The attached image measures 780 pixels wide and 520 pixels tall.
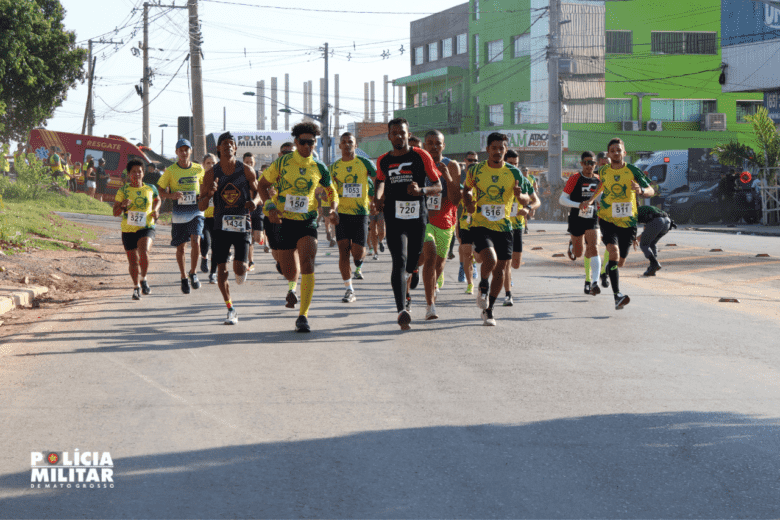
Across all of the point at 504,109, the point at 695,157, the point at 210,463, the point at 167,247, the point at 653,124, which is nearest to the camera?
the point at 210,463

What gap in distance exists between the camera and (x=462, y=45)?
2539 inches

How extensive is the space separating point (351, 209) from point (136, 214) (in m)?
2.68

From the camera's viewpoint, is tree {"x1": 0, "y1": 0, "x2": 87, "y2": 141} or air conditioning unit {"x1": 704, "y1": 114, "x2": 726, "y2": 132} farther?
air conditioning unit {"x1": 704, "y1": 114, "x2": 726, "y2": 132}

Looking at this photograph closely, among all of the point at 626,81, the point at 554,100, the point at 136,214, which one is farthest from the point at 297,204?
the point at 626,81

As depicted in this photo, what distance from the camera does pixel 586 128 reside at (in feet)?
174

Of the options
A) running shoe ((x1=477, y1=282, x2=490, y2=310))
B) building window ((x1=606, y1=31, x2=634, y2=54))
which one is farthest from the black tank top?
building window ((x1=606, y1=31, x2=634, y2=54))

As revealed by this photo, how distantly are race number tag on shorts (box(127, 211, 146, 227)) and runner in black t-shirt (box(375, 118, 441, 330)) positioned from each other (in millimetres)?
3788

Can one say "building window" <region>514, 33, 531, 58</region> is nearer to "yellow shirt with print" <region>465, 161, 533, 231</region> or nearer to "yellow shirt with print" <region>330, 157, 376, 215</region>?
"yellow shirt with print" <region>330, 157, 376, 215</region>

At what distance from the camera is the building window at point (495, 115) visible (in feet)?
187

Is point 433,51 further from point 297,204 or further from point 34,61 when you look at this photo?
point 297,204

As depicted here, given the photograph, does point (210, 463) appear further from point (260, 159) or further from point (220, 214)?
point (260, 159)

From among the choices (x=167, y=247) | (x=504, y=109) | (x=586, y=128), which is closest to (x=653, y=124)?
(x=586, y=128)

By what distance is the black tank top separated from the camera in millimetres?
9570

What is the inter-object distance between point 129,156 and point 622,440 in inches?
1295
